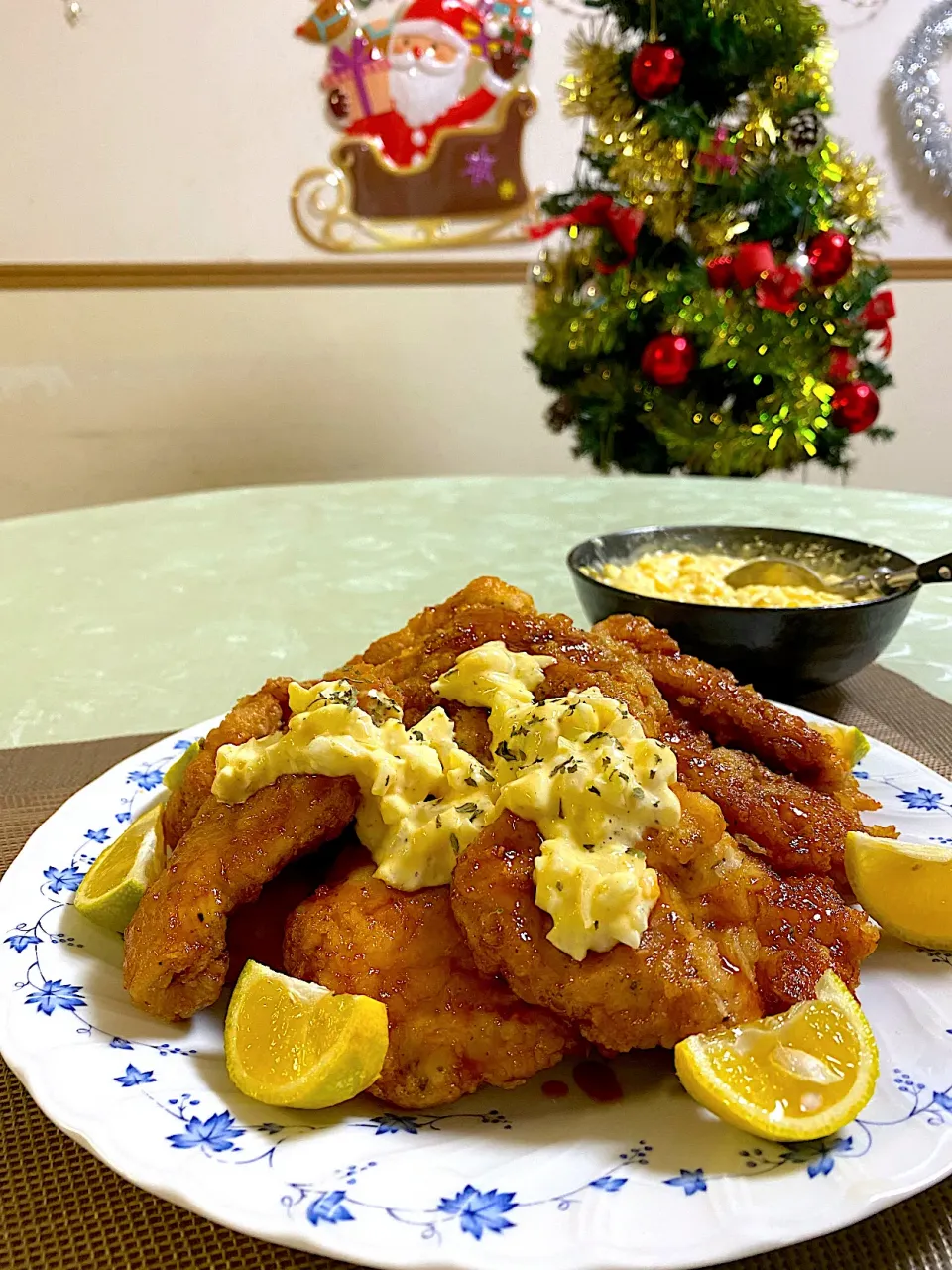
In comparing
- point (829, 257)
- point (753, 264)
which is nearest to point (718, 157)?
point (753, 264)

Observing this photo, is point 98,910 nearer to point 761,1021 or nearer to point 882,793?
point 761,1021

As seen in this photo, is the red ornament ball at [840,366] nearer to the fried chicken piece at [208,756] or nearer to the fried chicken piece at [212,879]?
the fried chicken piece at [208,756]

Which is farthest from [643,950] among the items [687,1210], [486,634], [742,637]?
[742,637]

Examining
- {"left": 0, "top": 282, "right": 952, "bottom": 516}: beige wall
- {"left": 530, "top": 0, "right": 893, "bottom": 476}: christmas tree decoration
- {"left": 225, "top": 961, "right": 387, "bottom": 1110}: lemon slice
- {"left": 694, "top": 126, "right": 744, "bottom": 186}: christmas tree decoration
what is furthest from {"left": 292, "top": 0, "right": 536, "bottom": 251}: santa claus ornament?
{"left": 225, "top": 961, "right": 387, "bottom": 1110}: lemon slice

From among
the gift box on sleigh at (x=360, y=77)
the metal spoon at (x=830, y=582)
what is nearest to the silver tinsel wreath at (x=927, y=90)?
the gift box on sleigh at (x=360, y=77)

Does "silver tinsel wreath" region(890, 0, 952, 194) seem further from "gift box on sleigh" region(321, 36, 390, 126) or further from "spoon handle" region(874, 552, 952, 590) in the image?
"spoon handle" region(874, 552, 952, 590)

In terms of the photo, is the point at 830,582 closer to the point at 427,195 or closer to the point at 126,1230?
the point at 126,1230
